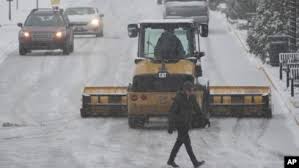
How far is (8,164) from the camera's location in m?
17.8

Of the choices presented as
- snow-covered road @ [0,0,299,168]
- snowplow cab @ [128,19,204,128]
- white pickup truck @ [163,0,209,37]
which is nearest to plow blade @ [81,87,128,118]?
snow-covered road @ [0,0,299,168]

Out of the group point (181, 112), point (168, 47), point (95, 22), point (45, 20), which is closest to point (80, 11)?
point (95, 22)

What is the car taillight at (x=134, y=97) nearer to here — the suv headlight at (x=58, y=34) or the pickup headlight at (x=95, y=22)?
the suv headlight at (x=58, y=34)

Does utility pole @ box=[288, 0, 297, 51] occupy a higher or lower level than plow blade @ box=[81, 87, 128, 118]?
higher

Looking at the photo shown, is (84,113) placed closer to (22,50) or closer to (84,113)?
(84,113)

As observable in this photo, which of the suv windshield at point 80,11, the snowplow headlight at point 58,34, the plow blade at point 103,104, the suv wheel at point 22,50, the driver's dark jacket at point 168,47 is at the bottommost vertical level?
the suv wheel at point 22,50

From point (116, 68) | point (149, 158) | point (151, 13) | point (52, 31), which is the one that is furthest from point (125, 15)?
point (149, 158)

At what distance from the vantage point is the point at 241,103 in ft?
78.4

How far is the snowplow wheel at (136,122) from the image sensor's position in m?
22.3

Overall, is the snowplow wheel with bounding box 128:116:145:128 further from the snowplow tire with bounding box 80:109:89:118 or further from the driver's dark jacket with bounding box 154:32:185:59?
the snowplow tire with bounding box 80:109:89:118

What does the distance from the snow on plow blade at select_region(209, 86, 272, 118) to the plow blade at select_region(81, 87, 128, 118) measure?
7.02 feet

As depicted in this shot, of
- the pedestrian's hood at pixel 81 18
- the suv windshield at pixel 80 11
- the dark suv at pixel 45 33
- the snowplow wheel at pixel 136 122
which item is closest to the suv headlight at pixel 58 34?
the dark suv at pixel 45 33

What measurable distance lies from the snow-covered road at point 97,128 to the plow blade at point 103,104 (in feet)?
0.83

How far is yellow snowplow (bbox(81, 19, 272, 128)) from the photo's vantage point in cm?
2186
